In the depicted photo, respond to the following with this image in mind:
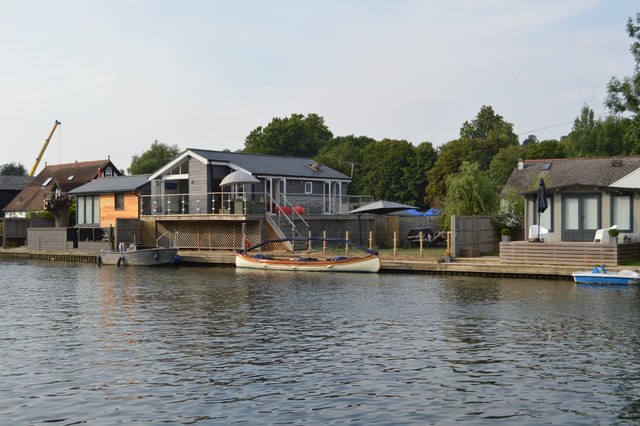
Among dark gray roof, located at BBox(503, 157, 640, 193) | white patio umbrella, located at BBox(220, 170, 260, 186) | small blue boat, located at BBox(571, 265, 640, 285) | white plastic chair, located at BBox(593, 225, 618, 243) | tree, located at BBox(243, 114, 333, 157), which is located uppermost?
tree, located at BBox(243, 114, 333, 157)

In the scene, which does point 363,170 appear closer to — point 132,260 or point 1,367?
point 132,260

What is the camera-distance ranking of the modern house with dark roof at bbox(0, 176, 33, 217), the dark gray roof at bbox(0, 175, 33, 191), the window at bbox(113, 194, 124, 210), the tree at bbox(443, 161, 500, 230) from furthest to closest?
the dark gray roof at bbox(0, 175, 33, 191), the modern house with dark roof at bbox(0, 176, 33, 217), the window at bbox(113, 194, 124, 210), the tree at bbox(443, 161, 500, 230)

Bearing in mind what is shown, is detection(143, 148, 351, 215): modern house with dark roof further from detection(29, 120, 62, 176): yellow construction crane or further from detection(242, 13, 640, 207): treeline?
detection(29, 120, 62, 176): yellow construction crane

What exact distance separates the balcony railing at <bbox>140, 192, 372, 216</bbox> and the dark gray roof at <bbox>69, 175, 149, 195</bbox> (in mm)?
3214

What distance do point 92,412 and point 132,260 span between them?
1443 inches

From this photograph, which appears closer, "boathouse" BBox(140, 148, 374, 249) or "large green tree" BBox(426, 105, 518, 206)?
"boathouse" BBox(140, 148, 374, 249)

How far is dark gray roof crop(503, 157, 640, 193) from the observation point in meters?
57.9

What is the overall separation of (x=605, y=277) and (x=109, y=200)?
40.9 metres

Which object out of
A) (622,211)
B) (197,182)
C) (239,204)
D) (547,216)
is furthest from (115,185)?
(622,211)

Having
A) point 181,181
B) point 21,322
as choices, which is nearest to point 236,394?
point 21,322

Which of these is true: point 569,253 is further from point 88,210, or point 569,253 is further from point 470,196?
point 88,210

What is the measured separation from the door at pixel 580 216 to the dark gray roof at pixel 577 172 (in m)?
15.9

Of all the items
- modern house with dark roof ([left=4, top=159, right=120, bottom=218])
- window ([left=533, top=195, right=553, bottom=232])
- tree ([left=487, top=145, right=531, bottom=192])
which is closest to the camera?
window ([left=533, top=195, right=553, bottom=232])

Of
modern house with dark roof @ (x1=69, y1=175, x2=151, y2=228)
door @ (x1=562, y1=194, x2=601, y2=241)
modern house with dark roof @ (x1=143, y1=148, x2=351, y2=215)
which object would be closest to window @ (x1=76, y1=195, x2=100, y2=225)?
modern house with dark roof @ (x1=69, y1=175, x2=151, y2=228)
